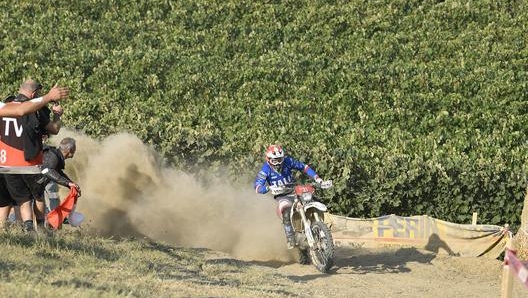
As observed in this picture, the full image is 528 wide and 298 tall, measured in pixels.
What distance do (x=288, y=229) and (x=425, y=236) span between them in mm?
4558

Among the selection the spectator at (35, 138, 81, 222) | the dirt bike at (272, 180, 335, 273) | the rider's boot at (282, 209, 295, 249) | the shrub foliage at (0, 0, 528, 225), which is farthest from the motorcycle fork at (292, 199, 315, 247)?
the shrub foliage at (0, 0, 528, 225)

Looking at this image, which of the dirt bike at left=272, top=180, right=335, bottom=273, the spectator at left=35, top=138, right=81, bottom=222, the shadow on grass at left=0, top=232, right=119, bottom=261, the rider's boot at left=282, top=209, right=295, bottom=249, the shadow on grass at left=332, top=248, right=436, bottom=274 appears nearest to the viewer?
the shadow on grass at left=0, top=232, right=119, bottom=261

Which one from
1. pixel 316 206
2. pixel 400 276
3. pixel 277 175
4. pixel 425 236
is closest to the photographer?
pixel 316 206

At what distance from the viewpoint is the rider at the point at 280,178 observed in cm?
1414

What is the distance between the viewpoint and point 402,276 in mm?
13938

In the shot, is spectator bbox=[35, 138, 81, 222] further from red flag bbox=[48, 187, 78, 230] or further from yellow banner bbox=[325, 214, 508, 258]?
yellow banner bbox=[325, 214, 508, 258]

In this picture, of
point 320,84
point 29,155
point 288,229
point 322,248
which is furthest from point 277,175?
point 320,84

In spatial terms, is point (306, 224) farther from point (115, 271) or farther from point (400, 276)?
point (115, 271)

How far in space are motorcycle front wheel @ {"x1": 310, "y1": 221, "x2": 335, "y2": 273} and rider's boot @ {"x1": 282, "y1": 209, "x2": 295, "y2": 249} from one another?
16.4 inches

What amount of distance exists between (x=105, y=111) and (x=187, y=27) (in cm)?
1370

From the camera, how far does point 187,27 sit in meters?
39.5

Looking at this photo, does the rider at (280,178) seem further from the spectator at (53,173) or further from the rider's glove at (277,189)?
the spectator at (53,173)

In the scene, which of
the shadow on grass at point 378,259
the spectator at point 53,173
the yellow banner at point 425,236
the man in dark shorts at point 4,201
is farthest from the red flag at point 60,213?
the yellow banner at point 425,236

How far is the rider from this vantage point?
557 inches
